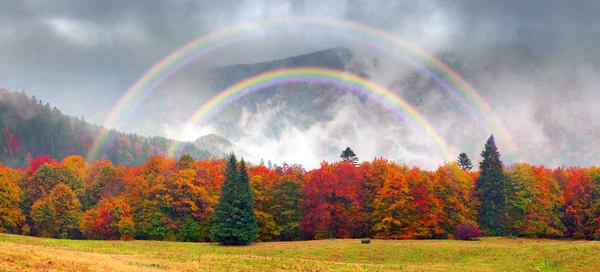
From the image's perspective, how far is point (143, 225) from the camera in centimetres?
8069

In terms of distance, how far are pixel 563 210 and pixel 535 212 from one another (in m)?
7.96

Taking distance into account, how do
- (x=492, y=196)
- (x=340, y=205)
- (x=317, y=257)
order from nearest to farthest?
1. (x=317, y=257)
2. (x=340, y=205)
3. (x=492, y=196)

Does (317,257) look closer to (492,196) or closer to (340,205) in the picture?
(340,205)

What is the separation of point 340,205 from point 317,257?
Answer: 32.5 m

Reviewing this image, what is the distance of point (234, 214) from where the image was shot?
7119cm

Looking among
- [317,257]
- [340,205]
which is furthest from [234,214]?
[317,257]

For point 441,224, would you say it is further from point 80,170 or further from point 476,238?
point 80,170

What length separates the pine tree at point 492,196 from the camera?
82.0 metres

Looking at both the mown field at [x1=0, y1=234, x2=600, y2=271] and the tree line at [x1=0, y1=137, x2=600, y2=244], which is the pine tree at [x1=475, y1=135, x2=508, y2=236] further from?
the mown field at [x1=0, y1=234, x2=600, y2=271]

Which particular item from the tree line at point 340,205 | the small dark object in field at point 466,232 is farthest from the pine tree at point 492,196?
the small dark object in field at point 466,232

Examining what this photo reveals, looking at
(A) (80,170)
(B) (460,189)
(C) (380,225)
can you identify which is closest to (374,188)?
(C) (380,225)

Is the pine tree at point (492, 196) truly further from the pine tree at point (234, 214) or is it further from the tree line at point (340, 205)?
the pine tree at point (234, 214)

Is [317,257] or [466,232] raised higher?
[466,232]

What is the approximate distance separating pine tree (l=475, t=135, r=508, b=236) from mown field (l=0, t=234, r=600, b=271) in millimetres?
30222
